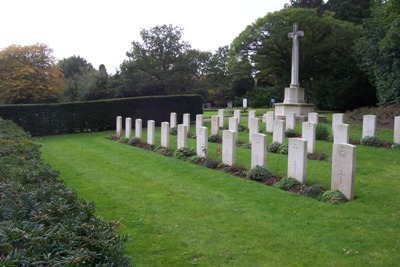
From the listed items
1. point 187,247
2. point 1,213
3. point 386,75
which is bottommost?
point 187,247

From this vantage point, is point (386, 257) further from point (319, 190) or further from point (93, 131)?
point (93, 131)

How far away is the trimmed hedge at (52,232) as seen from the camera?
2.42 meters

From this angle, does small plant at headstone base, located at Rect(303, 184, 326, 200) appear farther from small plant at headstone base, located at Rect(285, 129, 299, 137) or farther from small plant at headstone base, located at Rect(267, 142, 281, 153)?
small plant at headstone base, located at Rect(285, 129, 299, 137)

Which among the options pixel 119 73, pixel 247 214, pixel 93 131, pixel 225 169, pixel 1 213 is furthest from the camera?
pixel 119 73

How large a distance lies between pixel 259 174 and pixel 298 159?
1067 mm

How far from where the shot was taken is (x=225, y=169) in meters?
10.3

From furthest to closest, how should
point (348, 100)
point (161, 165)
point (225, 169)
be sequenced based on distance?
point (348, 100), point (161, 165), point (225, 169)

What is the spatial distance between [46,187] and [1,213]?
0.82m

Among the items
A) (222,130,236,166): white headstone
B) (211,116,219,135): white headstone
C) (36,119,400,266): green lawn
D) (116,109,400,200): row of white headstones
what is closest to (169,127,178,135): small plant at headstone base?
(116,109,400,200): row of white headstones

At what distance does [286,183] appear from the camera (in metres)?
8.37

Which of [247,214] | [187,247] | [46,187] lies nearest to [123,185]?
[247,214]

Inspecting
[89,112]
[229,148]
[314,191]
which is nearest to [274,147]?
[229,148]

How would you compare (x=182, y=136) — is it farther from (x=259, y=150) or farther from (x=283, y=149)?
(x=259, y=150)

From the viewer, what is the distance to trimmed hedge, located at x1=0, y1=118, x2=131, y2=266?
2.42 meters
